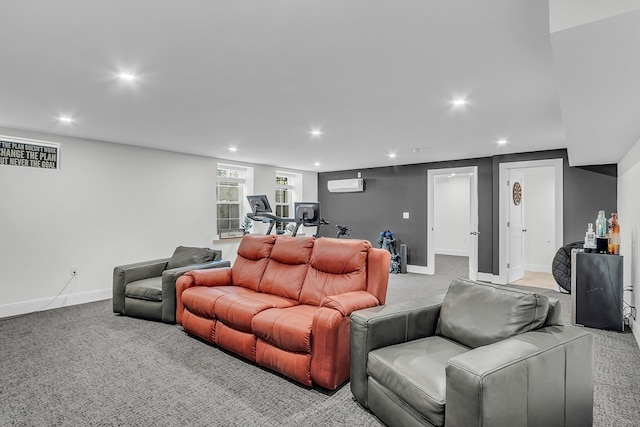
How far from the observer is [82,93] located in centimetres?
285

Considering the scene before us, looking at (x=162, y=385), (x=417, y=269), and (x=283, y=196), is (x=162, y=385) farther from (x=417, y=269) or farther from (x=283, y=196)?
(x=283, y=196)

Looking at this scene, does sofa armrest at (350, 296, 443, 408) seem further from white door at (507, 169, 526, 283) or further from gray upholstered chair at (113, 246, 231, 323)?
white door at (507, 169, 526, 283)

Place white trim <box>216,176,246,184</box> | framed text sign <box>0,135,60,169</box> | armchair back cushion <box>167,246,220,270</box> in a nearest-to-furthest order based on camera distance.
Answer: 1. framed text sign <box>0,135,60,169</box>
2. armchair back cushion <box>167,246,220,270</box>
3. white trim <box>216,176,246,184</box>

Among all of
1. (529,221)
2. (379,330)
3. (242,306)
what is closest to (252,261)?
(242,306)

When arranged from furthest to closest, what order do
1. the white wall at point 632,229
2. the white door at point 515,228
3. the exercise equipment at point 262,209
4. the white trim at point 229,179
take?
the white trim at point 229,179 → the white door at point 515,228 → the exercise equipment at point 262,209 → the white wall at point 632,229

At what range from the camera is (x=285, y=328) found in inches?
90.4

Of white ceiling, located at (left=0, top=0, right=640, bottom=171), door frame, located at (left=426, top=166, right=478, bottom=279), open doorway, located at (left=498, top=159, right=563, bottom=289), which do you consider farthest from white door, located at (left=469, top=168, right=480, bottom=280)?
white ceiling, located at (left=0, top=0, right=640, bottom=171)

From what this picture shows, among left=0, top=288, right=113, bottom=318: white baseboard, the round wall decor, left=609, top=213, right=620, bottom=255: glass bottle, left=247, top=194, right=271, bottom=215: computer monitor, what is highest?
the round wall decor

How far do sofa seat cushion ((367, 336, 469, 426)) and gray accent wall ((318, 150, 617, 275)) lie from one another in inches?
175

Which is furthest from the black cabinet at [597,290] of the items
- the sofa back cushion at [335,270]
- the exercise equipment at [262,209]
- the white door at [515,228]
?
the exercise equipment at [262,209]

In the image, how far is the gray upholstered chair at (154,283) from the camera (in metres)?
3.55

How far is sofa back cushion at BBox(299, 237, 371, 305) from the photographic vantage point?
8.86 feet

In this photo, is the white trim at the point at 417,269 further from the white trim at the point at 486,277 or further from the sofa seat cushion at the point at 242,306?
the sofa seat cushion at the point at 242,306

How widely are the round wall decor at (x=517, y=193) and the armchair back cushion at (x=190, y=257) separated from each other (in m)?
5.25
